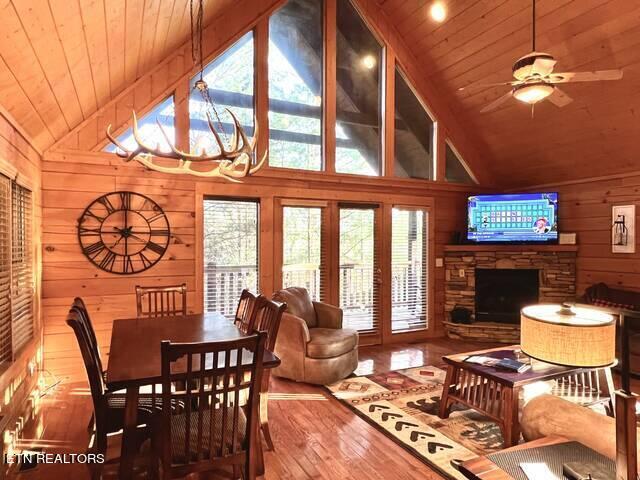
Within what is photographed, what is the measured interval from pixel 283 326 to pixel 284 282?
1.03m

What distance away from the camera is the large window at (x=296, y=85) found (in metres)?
5.10

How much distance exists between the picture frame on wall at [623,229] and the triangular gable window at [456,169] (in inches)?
74.8

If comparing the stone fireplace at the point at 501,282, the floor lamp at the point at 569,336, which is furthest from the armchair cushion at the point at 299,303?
the floor lamp at the point at 569,336

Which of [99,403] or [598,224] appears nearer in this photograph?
[99,403]

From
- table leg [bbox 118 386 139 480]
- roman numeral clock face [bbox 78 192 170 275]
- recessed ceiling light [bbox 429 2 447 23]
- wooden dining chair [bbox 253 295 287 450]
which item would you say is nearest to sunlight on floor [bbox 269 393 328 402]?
wooden dining chair [bbox 253 295 287 450]

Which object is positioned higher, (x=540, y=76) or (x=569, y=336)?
(x=540, y=76)

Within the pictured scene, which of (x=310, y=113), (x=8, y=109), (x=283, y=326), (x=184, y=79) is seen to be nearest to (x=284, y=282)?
(x=283, y=326)

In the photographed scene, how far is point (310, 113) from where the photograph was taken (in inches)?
209

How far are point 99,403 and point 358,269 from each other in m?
3.82

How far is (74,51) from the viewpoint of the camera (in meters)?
2.62

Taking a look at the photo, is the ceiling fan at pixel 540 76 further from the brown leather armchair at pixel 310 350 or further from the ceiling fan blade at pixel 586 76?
the brown leather armchair at pixel 310 350

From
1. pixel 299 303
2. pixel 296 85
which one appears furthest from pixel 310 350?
pixel 296 85

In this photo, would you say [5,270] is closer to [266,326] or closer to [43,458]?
[43,458]

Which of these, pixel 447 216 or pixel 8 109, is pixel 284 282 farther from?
pixel 8 109
